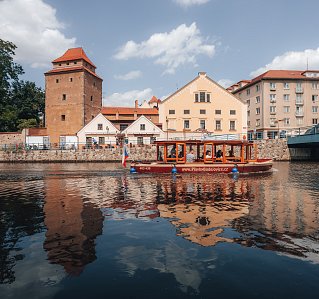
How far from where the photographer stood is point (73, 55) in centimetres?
6412

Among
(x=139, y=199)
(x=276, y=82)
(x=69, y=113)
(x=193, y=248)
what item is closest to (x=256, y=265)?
(x=193, y=248)

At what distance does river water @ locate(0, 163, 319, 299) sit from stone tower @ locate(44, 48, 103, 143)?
1935 inches

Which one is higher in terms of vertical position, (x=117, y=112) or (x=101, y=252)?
(x=117, y=112)

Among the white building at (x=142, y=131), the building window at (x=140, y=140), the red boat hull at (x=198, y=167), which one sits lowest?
the red boat hull at (x=198, y=167)

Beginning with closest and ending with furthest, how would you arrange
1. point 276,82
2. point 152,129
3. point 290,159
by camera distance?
point 290,159 → point 152,129 → point 276,82

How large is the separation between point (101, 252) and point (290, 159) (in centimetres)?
4592

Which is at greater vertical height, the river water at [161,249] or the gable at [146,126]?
the gable at [146,126]

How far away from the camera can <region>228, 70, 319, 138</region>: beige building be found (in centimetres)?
6719

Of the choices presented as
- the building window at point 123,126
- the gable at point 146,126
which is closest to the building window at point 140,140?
the gable at point 146,126

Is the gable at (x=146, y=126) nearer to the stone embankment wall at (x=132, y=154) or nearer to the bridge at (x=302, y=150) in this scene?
the stone embankment wall at (x=132, y=154)

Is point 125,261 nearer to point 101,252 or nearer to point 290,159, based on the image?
point 101,252

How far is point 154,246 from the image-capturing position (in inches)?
251

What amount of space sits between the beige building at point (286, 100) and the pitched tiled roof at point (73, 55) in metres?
41.0

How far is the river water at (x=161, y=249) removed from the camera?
14.8 ft
